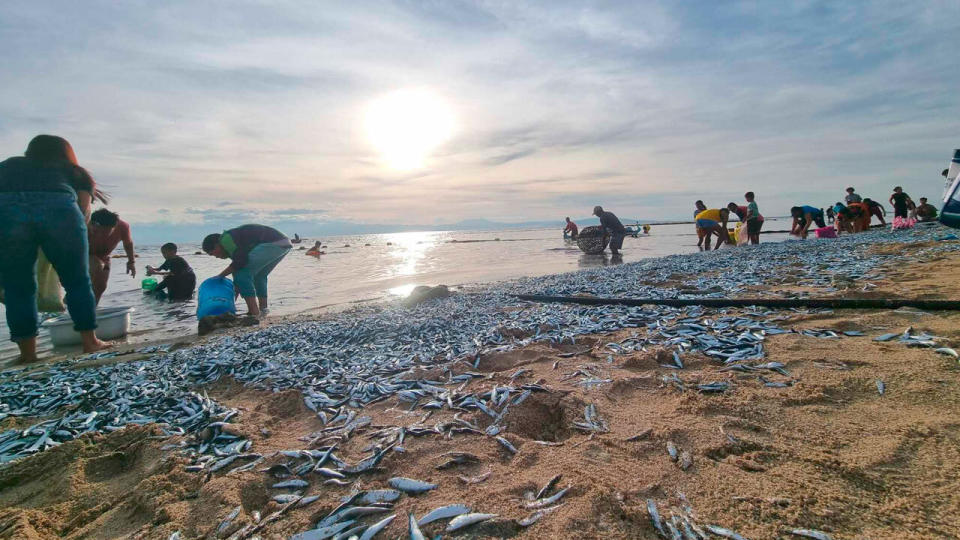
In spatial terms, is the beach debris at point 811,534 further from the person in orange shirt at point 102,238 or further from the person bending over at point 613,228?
the person bending over at point 613,228

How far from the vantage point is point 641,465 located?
9.56 ft

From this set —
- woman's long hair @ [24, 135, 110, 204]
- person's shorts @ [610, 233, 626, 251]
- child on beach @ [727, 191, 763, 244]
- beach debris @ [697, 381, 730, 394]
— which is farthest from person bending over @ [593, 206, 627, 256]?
woman's long hair @ [24, 135, 110, 204]

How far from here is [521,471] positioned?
9.76 ft

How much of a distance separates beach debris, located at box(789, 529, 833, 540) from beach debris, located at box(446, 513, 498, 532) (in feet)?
5.24

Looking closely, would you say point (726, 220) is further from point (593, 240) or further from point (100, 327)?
point (100, 327)

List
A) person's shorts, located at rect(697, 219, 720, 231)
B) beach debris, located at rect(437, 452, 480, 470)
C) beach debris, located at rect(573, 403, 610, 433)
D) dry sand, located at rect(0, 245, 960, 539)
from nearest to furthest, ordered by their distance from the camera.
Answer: dry sand, located at rect(0, 245, 960, 539), beach debris, located at rect(437, 452, 480, 470), beach debris, located at rect(573, 403, 610, 433), person's shorts, located at rect(697, 219, 720, 231)

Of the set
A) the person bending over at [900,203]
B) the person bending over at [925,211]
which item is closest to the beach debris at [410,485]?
the person bending over at [900,203]

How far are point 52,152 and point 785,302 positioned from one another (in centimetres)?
1193

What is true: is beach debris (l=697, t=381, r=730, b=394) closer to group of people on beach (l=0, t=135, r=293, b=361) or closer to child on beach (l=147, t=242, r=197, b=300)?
group of people on beach (l=0, t=135, r=293, b=361)

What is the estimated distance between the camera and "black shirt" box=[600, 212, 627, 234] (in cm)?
2339

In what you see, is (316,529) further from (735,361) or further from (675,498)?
(735,361)

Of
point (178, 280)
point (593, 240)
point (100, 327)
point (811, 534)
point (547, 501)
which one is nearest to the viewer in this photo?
point (811, 534)

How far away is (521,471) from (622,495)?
27.9 inches

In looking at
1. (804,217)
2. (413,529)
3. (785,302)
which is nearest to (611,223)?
(804,217)
